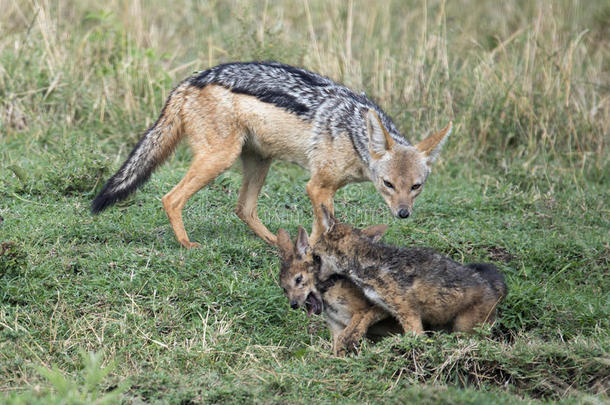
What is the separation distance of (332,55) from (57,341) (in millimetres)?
6023

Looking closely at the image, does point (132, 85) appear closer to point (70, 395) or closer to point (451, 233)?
point (451, 233)

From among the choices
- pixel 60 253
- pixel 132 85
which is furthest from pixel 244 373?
pixel 132 85

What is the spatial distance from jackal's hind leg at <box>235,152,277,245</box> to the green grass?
6.1 inches

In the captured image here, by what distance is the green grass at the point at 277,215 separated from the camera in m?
4.82

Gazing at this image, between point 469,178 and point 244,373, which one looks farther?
point 469,178

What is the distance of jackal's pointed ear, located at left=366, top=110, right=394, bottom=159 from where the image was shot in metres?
6.52

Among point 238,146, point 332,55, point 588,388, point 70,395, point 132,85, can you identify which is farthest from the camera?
point 332,55

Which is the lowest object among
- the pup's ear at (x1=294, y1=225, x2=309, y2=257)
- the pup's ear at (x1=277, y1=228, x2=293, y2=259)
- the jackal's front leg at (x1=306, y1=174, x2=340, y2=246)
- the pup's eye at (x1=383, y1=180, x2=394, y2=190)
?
the jackal's front leg at (x1=306, y1=174, x2=340, y2=246)

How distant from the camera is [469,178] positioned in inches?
348

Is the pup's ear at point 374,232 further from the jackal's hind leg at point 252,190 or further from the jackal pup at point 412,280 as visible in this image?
the jackal's hind leg at point 252,190

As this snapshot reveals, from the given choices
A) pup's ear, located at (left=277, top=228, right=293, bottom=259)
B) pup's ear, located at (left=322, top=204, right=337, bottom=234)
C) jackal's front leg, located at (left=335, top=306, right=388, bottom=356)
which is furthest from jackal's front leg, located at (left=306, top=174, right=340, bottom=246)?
jackal's front leg, located at (left=335, top=306, right=388, bottom=356)

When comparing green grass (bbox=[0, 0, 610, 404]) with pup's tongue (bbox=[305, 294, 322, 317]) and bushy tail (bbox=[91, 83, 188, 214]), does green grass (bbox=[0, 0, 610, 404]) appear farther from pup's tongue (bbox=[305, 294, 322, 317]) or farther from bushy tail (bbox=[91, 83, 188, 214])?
bushy tail (bbox=[91, 83, 188, 214])

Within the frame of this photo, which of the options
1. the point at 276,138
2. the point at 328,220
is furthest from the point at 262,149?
the point at 328,220

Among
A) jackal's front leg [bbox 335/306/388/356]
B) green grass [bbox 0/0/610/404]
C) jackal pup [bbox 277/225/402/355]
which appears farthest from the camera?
jackal pup [bbox 277/225/402/355]
